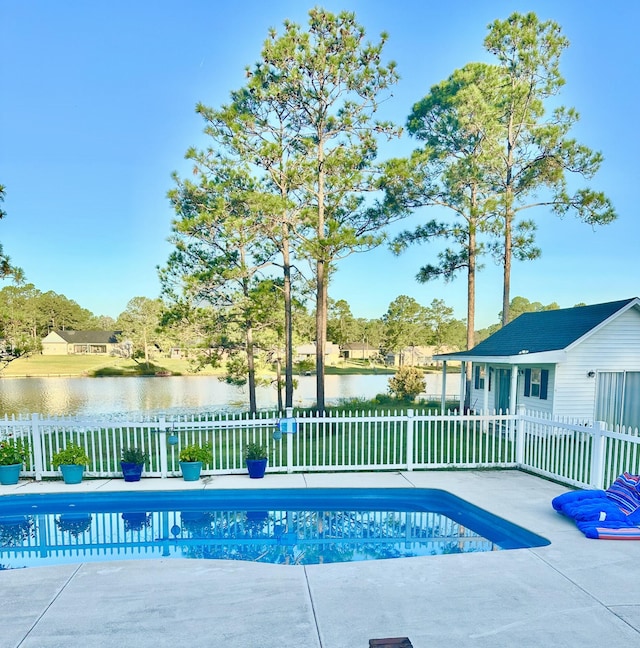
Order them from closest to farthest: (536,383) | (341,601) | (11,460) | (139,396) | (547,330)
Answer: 1. (341,601)
2. (11,460)
3. (536,383)
4. (547,330)
5. (139,396)

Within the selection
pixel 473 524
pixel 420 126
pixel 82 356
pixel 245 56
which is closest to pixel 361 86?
pixel 245 56

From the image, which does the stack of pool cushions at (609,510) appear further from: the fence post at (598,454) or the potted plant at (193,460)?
the potted plant at (193,460)

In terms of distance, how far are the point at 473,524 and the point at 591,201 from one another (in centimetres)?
1482

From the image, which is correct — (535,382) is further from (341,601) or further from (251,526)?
(341,601)

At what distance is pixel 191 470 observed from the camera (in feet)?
26.0

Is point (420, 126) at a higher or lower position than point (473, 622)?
higher

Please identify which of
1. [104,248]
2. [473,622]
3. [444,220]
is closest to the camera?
[473,622]

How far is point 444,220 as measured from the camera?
1873 centimetres

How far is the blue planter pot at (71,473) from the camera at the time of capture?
7.80 meters

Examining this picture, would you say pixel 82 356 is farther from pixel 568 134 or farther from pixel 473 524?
pixel 473 524

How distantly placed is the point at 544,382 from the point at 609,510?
313 inches

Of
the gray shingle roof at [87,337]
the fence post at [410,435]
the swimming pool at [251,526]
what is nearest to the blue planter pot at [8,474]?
the swimming pool at [251,526]

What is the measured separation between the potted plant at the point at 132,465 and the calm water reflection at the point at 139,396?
49.7ft

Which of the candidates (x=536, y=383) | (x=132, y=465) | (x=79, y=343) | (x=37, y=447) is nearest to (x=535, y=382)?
(x=536, y=383)
